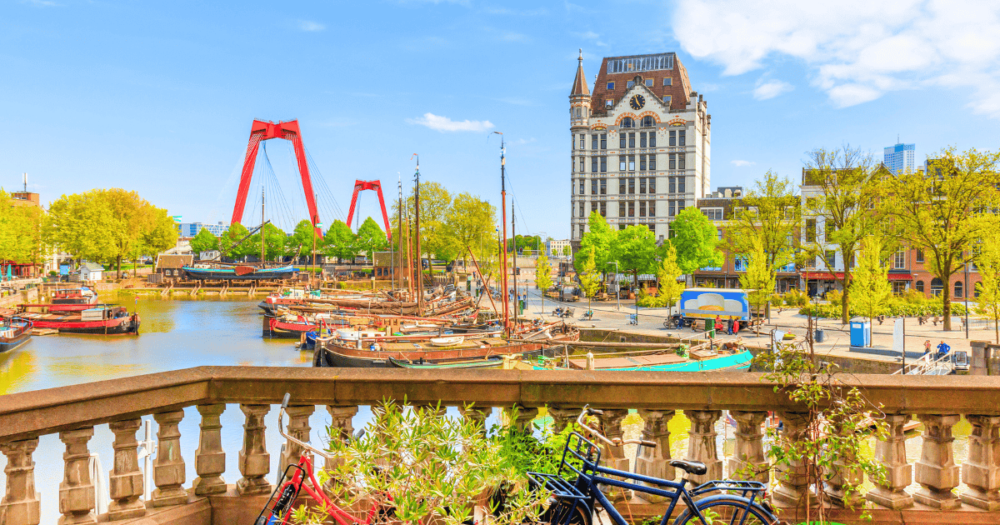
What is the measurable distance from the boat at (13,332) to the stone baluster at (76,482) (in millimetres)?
40258

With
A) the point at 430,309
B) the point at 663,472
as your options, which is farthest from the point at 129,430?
the point at 430,309

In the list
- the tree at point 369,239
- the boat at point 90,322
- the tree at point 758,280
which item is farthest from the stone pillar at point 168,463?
the tree at point 369,239

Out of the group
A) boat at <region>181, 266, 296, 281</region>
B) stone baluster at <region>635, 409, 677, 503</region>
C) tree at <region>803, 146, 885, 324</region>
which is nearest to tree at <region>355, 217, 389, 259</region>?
boat at <region>181, 266, 296, 281</region>

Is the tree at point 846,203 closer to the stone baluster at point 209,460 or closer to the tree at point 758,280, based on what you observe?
the tree at point 758,280

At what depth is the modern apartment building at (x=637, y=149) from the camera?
261 feet

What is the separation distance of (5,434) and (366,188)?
10309 cm

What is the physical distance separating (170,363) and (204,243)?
9179 centimetres

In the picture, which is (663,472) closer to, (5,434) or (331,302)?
(5,434)

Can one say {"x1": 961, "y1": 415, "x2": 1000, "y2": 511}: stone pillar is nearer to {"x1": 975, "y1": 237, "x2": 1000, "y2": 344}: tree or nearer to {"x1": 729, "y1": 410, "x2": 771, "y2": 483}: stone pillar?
{"x1": 729, "y1": 410, "x2": 771, "y2": 483}: stone pillar

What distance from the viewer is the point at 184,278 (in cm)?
8800

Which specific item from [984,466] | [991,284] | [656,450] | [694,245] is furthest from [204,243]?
[984,466]

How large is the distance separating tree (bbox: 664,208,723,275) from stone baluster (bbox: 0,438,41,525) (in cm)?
5614

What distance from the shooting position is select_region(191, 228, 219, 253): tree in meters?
116

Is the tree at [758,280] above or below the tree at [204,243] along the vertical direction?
below
